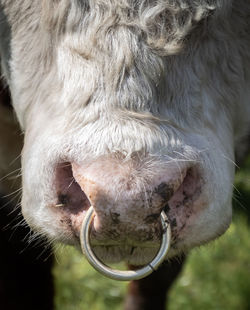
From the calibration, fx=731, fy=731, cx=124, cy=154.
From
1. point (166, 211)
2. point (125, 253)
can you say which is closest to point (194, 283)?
point (125, 253)

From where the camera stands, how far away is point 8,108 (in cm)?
237

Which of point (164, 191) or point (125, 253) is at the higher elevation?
point (164, 191)

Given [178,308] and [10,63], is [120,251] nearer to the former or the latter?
[10,63]

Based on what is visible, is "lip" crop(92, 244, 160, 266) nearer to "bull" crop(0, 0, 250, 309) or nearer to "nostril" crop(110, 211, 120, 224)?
"bull" crop(0, 0, 250, 309)

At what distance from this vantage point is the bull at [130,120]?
1570 mm

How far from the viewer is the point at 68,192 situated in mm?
1638

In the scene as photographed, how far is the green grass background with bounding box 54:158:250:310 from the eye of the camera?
3.38m

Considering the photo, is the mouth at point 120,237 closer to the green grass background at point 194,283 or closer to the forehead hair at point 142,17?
the forehead hair at point 142,17

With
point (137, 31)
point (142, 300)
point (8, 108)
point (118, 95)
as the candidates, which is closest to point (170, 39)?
point (137, 31)

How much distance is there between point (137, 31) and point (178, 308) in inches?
77.1

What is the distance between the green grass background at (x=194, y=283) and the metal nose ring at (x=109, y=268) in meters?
1.67

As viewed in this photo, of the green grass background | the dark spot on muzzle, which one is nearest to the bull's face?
the dark spot on muzzle

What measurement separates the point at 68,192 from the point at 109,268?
19 cm

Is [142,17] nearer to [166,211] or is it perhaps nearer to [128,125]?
[128,125]
